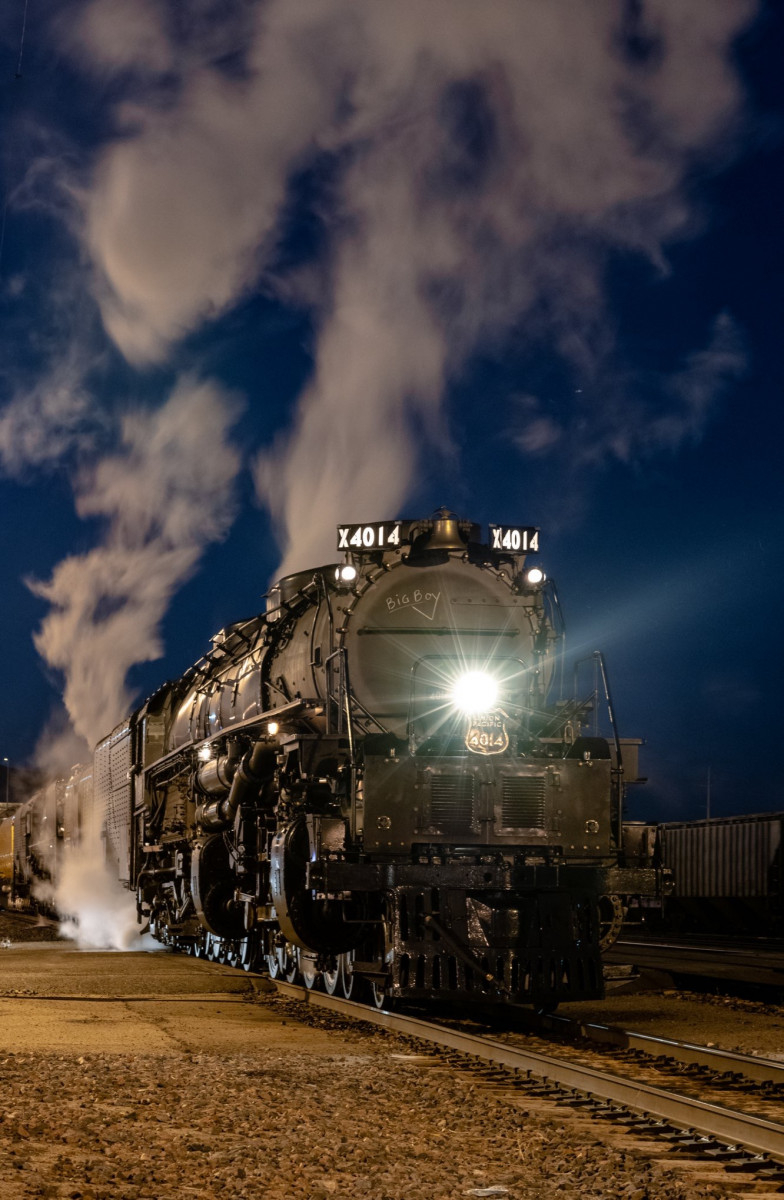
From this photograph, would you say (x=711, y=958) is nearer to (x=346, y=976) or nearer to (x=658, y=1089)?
(x=346, y=976)

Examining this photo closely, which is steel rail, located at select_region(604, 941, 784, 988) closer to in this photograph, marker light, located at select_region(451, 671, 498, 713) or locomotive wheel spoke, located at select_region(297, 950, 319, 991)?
locomotive wheel spoke, located at select_region(297, 950, 319, 991)

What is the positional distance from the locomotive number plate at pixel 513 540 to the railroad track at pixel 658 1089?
15.8ft

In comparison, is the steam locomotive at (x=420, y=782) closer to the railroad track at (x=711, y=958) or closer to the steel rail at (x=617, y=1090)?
the steel rail at (x=617, y=1090)

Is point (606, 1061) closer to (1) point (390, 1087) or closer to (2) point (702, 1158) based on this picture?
(1) point (390, 1087)

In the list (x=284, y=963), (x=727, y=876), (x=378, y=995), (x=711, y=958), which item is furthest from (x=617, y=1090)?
(x=727, y=876)

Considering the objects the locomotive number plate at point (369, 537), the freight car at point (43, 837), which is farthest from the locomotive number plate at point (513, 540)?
the freight car at point (43, 837)

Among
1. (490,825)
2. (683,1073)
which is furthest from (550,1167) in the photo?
(490,825)

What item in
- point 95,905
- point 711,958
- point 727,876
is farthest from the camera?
point 727,876

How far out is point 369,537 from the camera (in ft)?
44.3

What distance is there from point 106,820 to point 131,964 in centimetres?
710

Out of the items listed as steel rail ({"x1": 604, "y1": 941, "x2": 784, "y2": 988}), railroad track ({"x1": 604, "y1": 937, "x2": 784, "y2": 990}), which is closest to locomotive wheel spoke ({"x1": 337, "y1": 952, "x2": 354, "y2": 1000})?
railroad track ({"x1": 604, "y1": 937, "x2": 784, "y2": 990})

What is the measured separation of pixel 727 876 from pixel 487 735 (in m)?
18.9

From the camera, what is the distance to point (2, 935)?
93.0 ft

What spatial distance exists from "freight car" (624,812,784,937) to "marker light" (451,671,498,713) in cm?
1439
